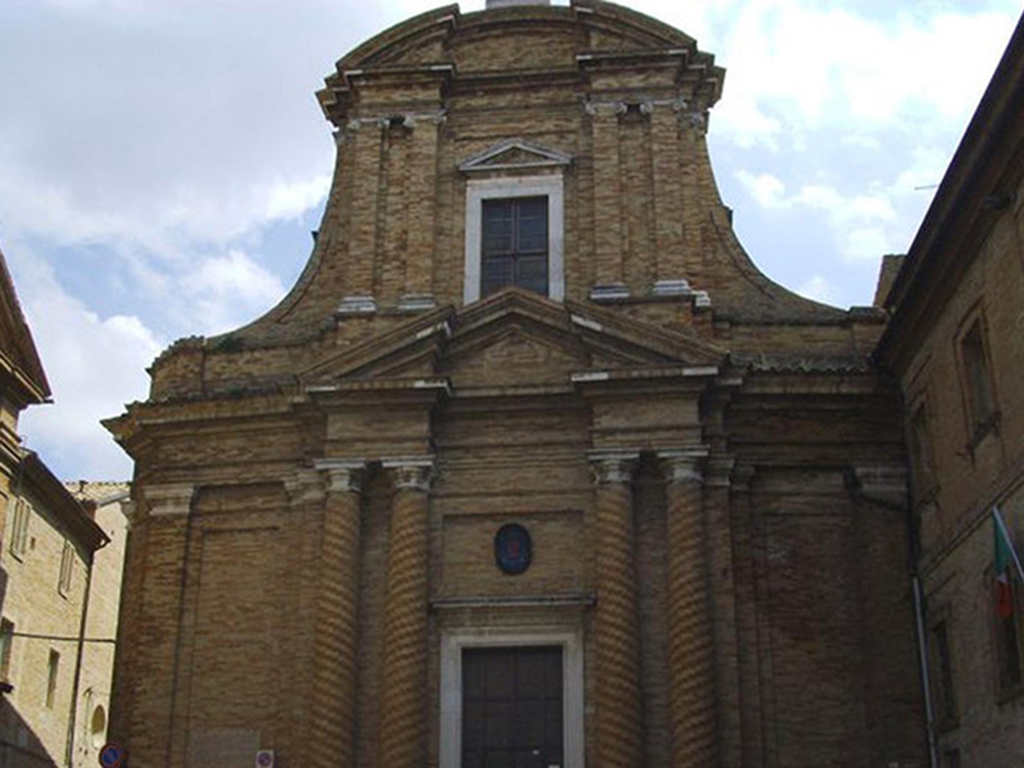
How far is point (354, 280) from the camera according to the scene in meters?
20.6

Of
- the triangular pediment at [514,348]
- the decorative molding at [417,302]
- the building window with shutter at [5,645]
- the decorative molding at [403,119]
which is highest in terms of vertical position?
the decorative molding at [403,119]

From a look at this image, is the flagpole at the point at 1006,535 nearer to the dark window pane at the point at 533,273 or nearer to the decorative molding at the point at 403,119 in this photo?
the dark window pane at the point at 533,273

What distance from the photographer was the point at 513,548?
18.7 meters

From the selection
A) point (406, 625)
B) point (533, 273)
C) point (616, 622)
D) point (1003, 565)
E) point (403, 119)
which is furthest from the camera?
point (403, 119)

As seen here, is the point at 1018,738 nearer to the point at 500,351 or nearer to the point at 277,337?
the point at 500,351

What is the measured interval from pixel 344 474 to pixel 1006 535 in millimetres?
8765

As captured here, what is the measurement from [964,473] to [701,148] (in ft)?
25.4

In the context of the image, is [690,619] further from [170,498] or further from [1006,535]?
[170,498]

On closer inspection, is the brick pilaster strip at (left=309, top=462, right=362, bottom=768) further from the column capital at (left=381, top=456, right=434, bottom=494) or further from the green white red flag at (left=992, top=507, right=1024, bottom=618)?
the green white red flag at (left=992, top=507, right=1024, bottom=618)

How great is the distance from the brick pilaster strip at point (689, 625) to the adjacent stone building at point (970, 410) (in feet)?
9.24

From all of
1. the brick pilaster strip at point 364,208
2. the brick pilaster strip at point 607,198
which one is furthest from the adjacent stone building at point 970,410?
the brick pilaster strip at point 364,208

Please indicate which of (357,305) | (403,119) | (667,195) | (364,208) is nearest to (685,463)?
(667,195)

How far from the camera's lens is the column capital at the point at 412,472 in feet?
61.3

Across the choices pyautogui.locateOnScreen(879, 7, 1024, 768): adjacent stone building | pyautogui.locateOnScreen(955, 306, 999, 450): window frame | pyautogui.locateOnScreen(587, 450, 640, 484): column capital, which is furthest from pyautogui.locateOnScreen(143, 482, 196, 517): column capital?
pyautogui.locateOnScreen(955, 306, 999, 450): window frame
